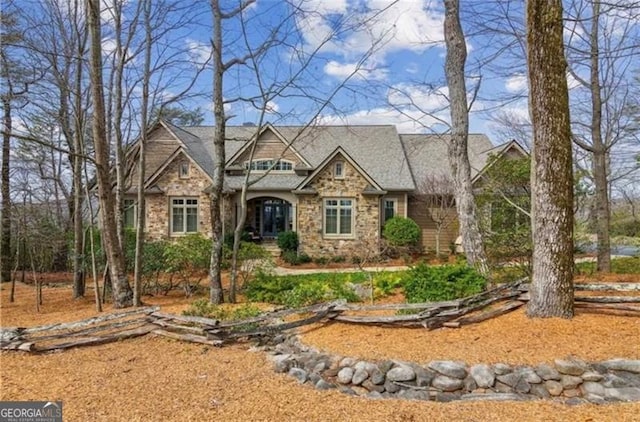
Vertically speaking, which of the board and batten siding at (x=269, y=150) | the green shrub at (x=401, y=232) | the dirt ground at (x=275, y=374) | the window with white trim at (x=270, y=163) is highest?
the board and batten siding at (x=269, y=150)

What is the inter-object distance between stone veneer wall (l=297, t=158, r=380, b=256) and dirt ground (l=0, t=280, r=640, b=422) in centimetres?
1214

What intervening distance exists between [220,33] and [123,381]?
6.84 metres

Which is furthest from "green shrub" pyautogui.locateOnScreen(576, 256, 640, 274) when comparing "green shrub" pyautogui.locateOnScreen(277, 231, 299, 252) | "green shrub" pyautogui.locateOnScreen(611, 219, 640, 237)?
"green shrub" pyautogui.locateOnScreen(277, 231, 299, 252)

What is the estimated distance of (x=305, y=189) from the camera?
18.0 meters

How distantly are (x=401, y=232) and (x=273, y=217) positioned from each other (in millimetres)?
7808

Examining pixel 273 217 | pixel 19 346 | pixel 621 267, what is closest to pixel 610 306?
pixel 621 267

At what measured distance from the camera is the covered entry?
21.9 meters

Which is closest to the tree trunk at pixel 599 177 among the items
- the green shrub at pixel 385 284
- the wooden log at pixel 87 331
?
the green shrub at pixel 385 284

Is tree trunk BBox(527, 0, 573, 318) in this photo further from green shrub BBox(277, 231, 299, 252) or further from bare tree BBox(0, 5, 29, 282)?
green shrub BBox(277, 231, 299, 252)

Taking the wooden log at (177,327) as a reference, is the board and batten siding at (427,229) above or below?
above

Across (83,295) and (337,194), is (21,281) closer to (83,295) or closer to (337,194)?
(83,295)

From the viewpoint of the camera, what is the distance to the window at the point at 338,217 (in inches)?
721

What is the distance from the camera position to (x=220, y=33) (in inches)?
331

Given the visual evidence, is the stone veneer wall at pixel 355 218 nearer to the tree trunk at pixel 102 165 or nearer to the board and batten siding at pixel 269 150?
the board and batten siding at pixel 269 150
